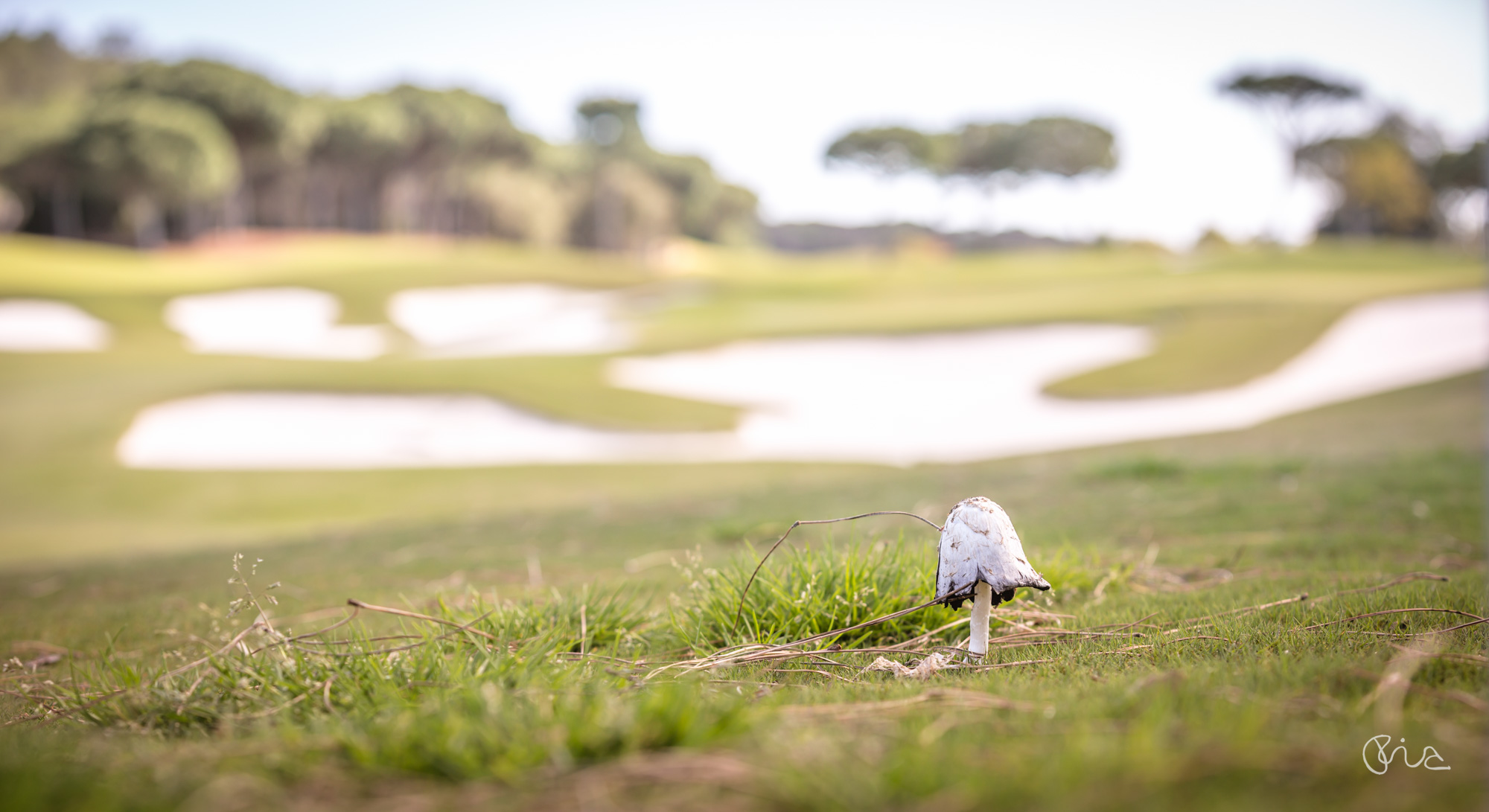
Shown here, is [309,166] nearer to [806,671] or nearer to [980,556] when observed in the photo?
[806,671]

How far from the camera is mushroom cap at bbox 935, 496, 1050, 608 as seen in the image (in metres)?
2.25

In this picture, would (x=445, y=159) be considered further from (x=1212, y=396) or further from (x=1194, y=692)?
(x=1194, y=692)

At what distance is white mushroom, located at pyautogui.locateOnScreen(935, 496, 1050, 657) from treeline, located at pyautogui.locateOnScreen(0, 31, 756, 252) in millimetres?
47514

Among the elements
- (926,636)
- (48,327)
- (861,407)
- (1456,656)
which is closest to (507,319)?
(48,327)

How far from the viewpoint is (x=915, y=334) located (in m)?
21.1

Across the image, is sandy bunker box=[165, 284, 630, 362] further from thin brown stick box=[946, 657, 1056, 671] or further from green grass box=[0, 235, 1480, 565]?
thin brown stick box=[946, 657, 1056, 671]

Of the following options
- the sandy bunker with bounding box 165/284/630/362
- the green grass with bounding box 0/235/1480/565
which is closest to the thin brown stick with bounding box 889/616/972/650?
the green grass with bounding box 0/235/1480/565

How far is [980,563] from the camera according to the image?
2.26 m

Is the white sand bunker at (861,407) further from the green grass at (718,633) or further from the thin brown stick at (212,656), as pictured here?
the thin brown stick at (212,656)

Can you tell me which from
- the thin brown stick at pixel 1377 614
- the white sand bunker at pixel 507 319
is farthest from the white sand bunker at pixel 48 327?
the thin brown stick at pixel 1377 614

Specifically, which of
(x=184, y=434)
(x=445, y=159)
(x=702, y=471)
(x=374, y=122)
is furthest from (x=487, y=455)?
(x=445, y=159)

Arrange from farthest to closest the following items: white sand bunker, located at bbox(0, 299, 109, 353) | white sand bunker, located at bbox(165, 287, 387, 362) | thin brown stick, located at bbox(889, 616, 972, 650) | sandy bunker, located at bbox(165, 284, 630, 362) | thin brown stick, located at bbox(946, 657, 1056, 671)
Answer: white sand bunker, located at bbox(165, 287, 387, 362) < sandy bunker, located at bbox(165, 284, 630, 362) < white sand bunker, located at bbox(0, 299, 109, 353) < thin brown stick, located at bbox(889, 616, 972, 650) < thin brown stick, located at bbox(946, 657, 1056, 671)

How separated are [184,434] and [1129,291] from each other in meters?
26.3

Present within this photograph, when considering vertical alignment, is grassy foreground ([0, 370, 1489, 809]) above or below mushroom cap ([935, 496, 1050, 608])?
below
